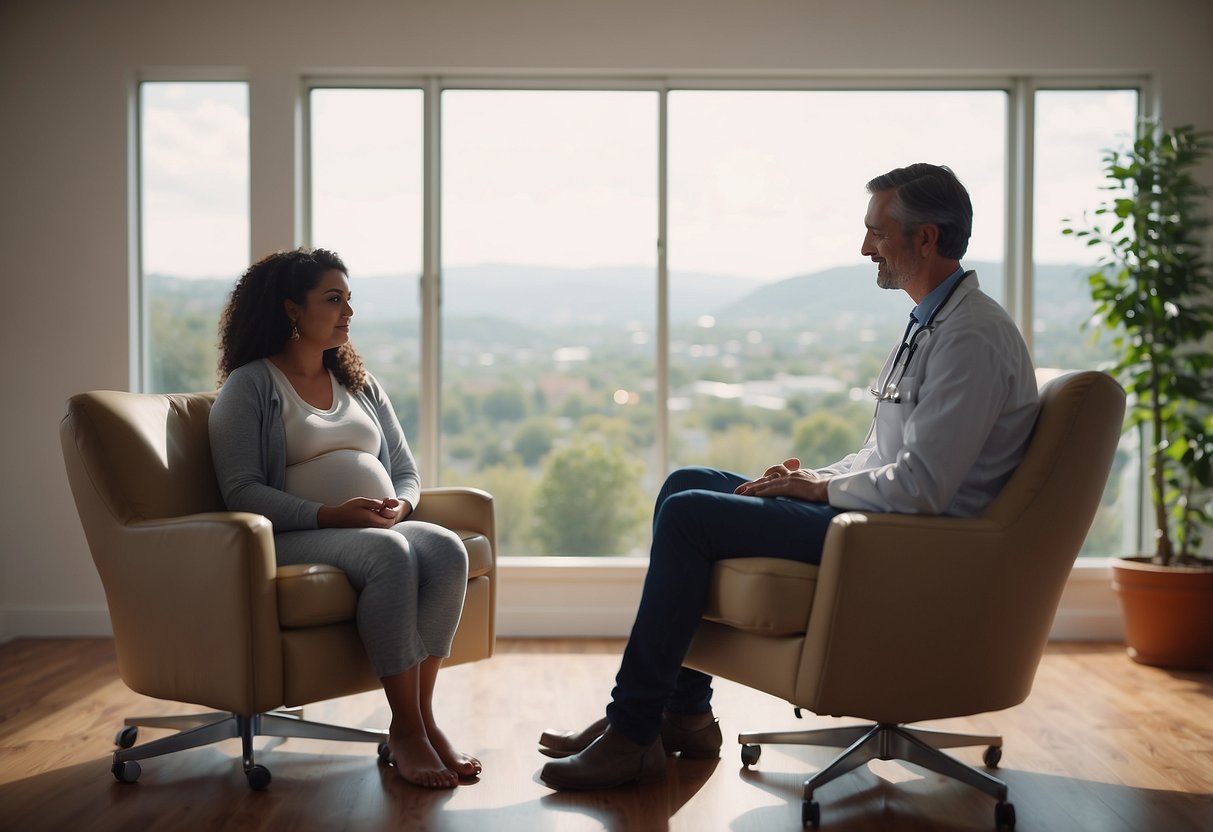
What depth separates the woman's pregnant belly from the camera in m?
2.60

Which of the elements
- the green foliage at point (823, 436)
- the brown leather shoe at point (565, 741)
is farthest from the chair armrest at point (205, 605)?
the green foliage at point (823, 436)

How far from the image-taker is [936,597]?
2.13m

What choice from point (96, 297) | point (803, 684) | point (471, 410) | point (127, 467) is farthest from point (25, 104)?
point (803, 684)

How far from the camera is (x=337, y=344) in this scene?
2.77 meters

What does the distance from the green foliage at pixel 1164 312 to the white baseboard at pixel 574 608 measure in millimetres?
385

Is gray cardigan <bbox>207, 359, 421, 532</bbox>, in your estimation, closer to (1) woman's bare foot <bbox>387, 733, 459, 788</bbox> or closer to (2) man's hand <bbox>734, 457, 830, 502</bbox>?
(1) woman's bare foot <bbox>387, 733, 459, 788</bbox>

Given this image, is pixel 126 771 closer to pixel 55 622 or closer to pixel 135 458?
pixel 135 458

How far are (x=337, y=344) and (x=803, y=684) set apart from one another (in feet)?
4.70

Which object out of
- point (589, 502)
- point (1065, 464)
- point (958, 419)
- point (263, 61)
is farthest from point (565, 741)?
point (263, 61)

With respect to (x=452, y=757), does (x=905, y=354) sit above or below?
→ above

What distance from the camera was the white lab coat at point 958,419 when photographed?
2.15m

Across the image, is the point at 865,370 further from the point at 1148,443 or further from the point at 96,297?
the point at 96,297

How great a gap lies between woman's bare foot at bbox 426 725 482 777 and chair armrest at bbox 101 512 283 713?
1.27 feet

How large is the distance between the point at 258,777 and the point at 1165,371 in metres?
3.20
